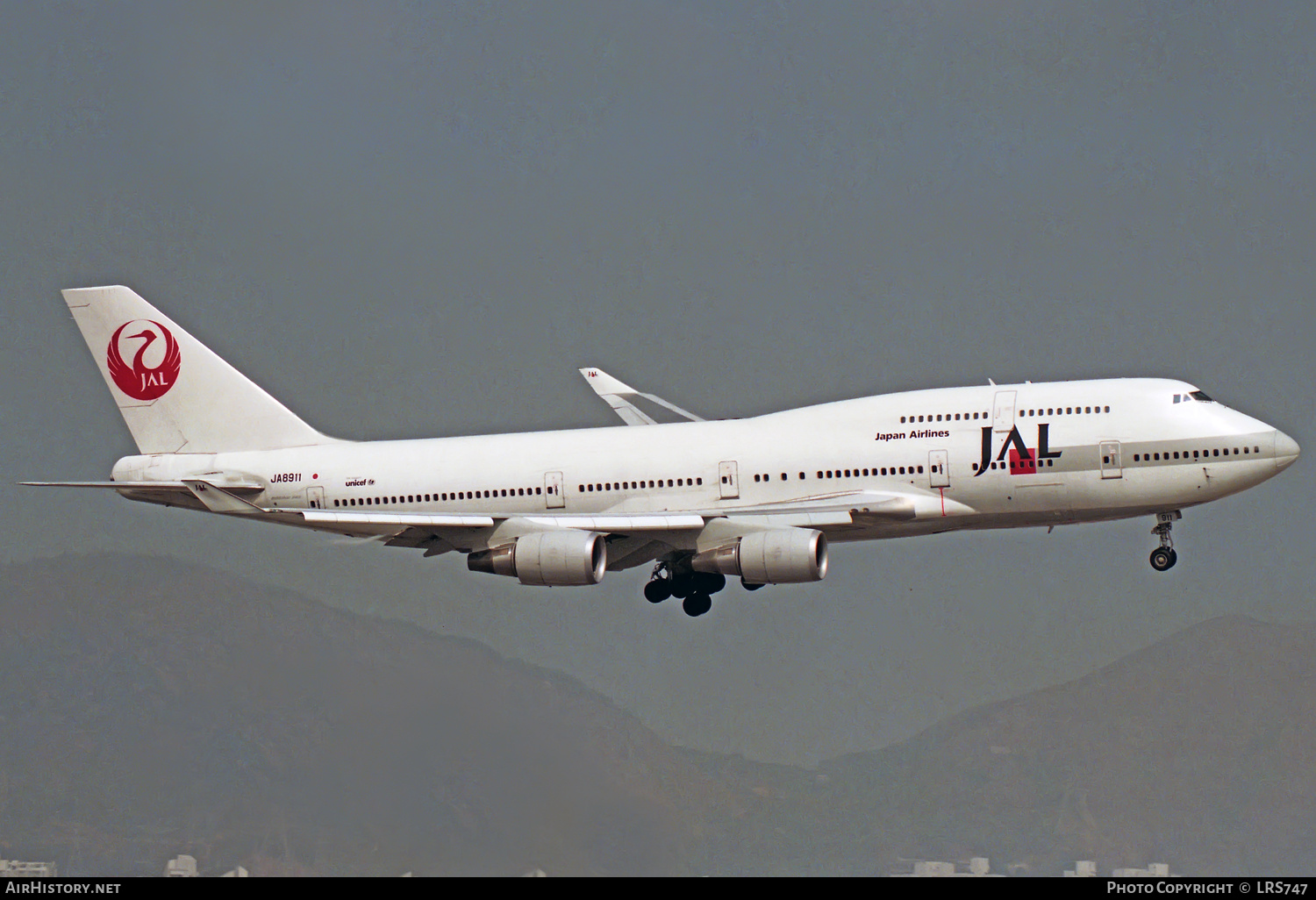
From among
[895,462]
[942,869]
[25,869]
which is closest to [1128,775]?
[942,869]

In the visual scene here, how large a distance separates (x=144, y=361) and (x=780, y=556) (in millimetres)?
26215

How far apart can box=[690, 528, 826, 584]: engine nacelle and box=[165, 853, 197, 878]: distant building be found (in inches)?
1411

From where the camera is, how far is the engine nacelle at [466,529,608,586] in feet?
175

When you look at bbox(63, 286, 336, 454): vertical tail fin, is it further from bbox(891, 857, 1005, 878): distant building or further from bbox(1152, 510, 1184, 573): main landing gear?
bbox(891, 857, 1005, 878): distant building

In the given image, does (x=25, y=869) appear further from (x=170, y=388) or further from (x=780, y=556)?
(x=780, y=556)

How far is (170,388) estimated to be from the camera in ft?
207

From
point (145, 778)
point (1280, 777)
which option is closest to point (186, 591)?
point (145, 778)

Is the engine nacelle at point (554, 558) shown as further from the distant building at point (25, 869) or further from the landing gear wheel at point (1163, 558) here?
the distant building at point (25, 869)

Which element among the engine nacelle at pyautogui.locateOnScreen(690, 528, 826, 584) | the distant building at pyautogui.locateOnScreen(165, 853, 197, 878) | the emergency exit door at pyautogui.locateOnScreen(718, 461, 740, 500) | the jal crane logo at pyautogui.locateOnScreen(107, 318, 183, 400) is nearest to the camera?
the engine nacelle at pyautogui.locateOnScreen(690, 528, 826, 584)

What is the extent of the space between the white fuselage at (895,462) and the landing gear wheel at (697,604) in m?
7.63

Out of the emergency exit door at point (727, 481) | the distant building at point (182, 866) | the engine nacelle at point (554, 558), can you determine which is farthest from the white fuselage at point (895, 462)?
the distant building at point (182, 866)

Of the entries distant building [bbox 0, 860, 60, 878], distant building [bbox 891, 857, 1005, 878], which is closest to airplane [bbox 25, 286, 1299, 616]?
distant building [bbox 0, 860, 60, 878]
